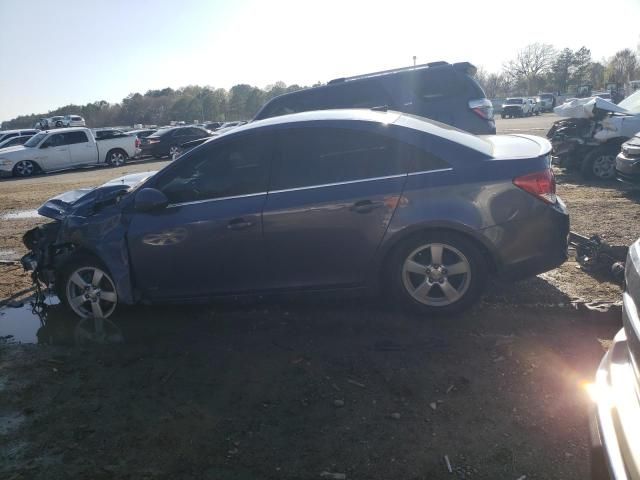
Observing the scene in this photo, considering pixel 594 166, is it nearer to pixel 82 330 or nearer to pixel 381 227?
pixel 381 227

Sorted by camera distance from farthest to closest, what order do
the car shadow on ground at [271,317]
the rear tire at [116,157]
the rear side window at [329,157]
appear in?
the rear tire at [116,157] < the car shadow on ground at [271,317] < the rear side window at [329,157]

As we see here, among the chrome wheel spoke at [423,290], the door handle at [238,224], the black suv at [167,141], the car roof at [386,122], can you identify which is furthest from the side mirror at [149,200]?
the black suv at [167,141]

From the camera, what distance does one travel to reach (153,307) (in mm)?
5062

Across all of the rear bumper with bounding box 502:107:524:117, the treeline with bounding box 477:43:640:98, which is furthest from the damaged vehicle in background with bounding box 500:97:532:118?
the treeline with bounding box 477:43:640:98

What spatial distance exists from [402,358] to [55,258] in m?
3.38

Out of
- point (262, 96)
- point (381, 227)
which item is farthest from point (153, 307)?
point (262, 96)

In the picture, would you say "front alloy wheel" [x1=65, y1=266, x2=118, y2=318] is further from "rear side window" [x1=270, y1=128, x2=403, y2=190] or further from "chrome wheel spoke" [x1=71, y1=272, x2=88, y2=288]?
"rear side window" [x1=270, y1=128, x2=403, y2=190]

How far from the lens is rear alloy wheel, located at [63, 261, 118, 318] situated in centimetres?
465

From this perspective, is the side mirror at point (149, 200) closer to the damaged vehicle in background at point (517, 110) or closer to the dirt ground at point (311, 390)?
the dirt ground at point (311, 390)

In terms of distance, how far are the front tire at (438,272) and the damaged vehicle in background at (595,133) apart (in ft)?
Answer: 25.0

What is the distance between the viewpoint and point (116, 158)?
22.6 meters

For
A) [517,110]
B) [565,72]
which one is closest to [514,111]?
[517,110]

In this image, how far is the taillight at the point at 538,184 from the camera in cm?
393

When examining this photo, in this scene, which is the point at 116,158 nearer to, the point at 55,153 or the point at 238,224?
the point at 55,153
